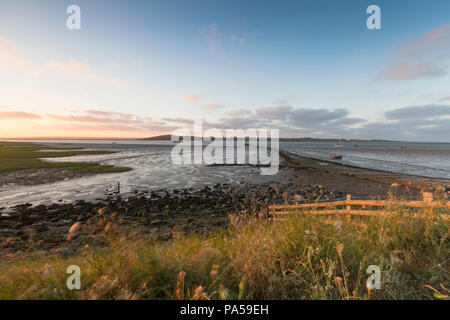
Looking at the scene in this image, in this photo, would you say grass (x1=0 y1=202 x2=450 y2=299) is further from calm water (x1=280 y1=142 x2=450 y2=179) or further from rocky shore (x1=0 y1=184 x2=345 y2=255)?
calm water (x1=280 y1=142 x2=450 y2=179)

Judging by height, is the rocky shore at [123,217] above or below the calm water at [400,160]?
below

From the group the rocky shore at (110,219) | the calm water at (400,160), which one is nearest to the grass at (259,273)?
the rocky shore at (110,219)

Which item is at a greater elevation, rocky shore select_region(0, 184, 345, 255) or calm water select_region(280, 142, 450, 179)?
calm water select_region(280, 142, 450, 179)

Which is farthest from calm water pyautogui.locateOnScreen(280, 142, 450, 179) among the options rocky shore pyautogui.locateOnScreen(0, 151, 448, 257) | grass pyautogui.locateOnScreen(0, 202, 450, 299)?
grass pyautogui.locateOnScreen(0, 202, 450, 299)

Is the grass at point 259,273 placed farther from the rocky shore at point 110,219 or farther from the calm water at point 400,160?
the calm water at point 400,160

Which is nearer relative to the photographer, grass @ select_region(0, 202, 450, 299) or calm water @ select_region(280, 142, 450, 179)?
grass @ select_region(0, 202, 450, 299)

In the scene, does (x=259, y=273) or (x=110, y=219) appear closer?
(x=259, y=273)

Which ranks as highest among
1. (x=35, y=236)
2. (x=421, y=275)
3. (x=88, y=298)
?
(x=88, y=298)

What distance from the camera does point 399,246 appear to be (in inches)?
148

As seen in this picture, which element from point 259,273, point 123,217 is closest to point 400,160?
point 123,217

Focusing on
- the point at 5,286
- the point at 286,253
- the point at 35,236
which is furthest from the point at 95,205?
the point at 286,253

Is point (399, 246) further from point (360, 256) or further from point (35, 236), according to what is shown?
point (35, 236)

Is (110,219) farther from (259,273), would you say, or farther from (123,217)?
(259,273)

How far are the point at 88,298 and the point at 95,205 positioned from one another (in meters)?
13.1
